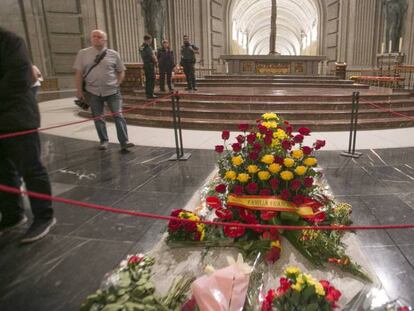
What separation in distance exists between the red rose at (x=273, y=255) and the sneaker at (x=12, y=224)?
223cm

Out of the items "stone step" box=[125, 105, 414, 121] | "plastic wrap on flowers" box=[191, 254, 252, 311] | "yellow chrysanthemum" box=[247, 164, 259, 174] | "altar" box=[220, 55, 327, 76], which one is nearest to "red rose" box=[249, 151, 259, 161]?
"yellow chrysanthemum" box=[247, 164, 259, 174]

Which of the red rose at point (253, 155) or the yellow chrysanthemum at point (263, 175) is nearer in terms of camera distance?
the yellow chrysanthemum at point (263, 175)

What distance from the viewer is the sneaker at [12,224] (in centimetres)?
277

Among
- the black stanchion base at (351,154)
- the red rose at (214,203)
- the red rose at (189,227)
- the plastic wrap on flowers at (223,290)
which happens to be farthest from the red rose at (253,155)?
the black stanchion base at (351,154)

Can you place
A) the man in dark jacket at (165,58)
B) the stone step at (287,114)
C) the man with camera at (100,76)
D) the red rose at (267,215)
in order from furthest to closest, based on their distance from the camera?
the man in dark jacket at (165,58) → the stone step at (287,114) → the man with camera at (100,76) → the red rose at (267,215)

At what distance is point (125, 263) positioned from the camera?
199cm

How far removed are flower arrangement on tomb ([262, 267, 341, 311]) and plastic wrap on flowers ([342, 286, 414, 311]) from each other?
0.09 meters

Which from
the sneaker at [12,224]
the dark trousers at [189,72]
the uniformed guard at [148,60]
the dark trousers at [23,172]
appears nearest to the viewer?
the dark trousers at [23,172]

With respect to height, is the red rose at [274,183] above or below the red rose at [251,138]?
below

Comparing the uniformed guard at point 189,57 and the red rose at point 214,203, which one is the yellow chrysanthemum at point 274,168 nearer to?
the red rose at point 214,203

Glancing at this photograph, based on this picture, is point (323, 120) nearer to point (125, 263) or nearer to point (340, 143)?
point (340, 143)

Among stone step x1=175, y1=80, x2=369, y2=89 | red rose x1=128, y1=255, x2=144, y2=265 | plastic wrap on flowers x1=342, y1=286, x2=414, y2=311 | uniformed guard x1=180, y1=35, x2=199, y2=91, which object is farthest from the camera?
stone step x1=175, y1=80, x2=369, y2=89

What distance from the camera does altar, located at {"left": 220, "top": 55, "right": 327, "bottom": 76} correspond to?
14.9 meters

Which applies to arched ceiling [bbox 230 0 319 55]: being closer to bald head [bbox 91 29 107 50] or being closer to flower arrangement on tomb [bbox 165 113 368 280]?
bald head [bbox 91 29 107 50]
